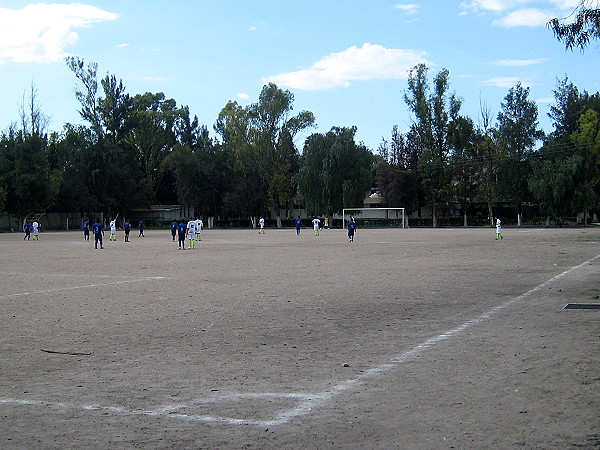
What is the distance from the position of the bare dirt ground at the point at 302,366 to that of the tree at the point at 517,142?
61.8m

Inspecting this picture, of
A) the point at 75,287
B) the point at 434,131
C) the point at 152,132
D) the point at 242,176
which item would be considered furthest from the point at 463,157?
the point at 75,287

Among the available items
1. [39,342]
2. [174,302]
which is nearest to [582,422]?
[39,342]

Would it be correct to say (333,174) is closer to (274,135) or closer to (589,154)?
(274,135)

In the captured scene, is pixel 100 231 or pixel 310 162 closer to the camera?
pixel 100 231

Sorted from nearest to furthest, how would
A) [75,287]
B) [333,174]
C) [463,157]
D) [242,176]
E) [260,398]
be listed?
[260,398], [75,287], [463,157], [333,174], [242,176]

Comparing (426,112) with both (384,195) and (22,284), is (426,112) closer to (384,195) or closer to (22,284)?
(384,195)

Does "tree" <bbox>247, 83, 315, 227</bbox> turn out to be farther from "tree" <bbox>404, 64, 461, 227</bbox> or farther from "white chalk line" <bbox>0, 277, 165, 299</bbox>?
"white chalk line" <bbox>0, 277, 165, 299</bbox>

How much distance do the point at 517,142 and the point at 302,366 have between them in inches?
2993

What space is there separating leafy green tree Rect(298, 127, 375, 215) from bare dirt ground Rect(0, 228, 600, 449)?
222 feet

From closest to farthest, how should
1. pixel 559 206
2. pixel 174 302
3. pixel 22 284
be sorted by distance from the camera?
pixel 174 302, pixel 22 284, pixel 559 206

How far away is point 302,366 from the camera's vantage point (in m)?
8.01

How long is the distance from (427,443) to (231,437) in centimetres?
156

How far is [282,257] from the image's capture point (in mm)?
28625

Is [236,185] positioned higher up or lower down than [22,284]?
higher up
